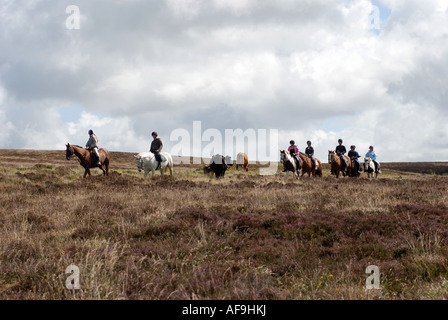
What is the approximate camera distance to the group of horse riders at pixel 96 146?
2233 cm

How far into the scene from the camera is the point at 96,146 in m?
22.4

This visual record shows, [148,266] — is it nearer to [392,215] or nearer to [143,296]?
[143,296]

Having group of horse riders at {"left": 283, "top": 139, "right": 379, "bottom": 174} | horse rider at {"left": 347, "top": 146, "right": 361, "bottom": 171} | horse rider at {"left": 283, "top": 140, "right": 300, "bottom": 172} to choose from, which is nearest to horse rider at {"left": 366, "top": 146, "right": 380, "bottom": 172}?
group of horse riders at {"left": 283, "top": 139, "right": 379, "bottom": 174}

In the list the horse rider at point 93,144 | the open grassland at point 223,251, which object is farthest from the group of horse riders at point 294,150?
the open grassland at point 223,251

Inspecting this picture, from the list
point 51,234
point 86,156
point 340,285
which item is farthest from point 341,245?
point 86,156

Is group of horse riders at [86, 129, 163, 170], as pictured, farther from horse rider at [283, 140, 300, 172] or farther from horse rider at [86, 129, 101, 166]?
horse rider at [283, 140, 300, 172]

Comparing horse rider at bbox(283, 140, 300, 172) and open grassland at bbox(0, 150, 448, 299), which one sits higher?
horse rider at bbox(283, 140, 300, 172)

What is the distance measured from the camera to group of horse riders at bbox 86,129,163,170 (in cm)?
2233

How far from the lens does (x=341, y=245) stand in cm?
664

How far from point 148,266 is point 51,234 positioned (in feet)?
9.95

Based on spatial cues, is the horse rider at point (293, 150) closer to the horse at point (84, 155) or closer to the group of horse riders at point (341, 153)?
the group of horse riders at point (341, 153)

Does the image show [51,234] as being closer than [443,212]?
Yes

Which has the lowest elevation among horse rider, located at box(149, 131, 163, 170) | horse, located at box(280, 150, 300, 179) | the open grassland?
the open grassland

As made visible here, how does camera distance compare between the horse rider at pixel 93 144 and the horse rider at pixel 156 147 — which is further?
the horse rider at pixel 156 147
